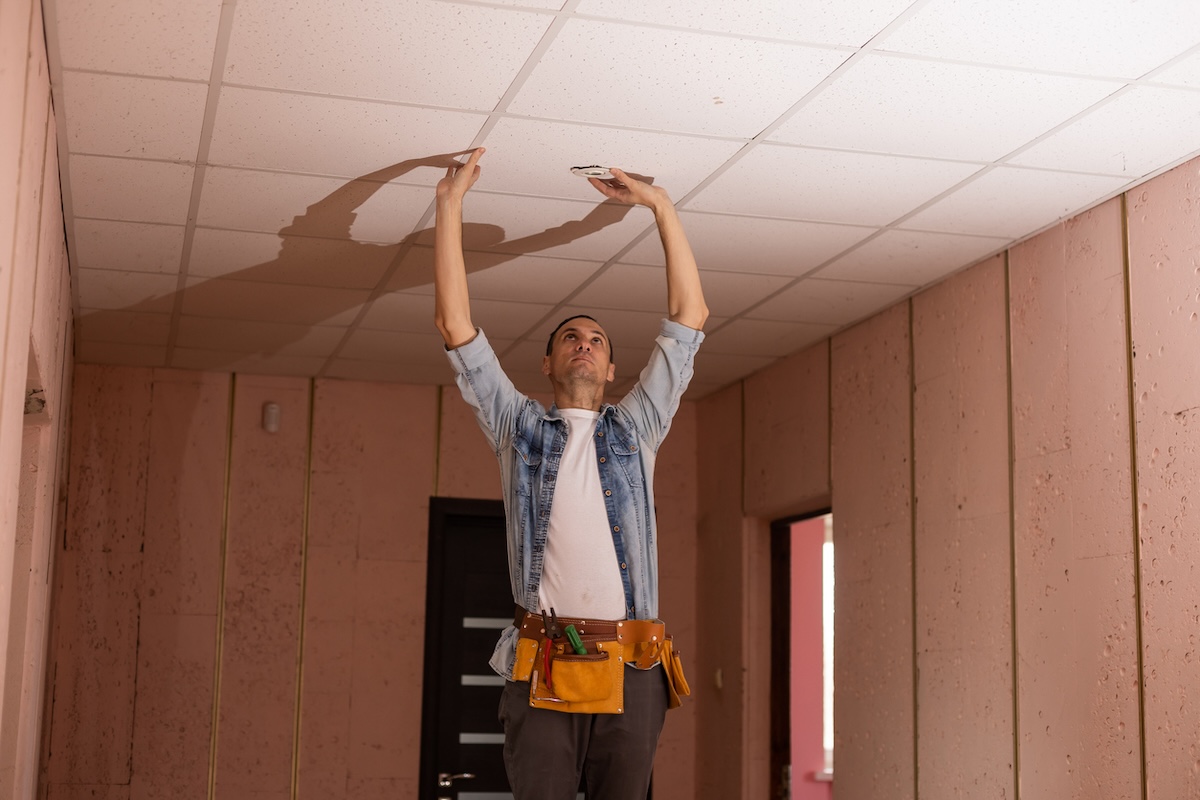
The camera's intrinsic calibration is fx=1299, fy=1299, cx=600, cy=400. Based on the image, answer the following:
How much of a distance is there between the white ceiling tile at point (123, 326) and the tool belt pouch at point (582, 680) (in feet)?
10.3

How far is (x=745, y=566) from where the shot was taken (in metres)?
6.14

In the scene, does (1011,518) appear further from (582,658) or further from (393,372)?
(393,372)

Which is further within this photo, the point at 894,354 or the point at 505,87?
the point at 894,354

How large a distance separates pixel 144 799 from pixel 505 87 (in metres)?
4.14

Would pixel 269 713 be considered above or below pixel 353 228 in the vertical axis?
below

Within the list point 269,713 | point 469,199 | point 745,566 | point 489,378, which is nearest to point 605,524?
point 489,378

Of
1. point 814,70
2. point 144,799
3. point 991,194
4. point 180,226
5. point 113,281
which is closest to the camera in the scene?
point 814,70

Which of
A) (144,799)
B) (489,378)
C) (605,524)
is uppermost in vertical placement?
(489,378)

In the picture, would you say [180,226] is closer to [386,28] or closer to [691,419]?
[386,28]

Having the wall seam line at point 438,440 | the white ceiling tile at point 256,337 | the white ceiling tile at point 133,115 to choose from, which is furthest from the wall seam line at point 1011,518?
the wall seam line at point 438,440

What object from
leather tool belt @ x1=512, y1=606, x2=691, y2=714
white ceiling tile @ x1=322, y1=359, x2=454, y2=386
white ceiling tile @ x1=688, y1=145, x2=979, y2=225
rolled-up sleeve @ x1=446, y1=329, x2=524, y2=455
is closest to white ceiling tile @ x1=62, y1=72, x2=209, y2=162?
rolled-up sleeve @ x1=446, y1=329, x2=524, y2=455

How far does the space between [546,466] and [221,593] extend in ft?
12.2

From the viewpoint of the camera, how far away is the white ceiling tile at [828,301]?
4781 millimetres

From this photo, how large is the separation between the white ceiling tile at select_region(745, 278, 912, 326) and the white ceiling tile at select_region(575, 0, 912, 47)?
1.90m
